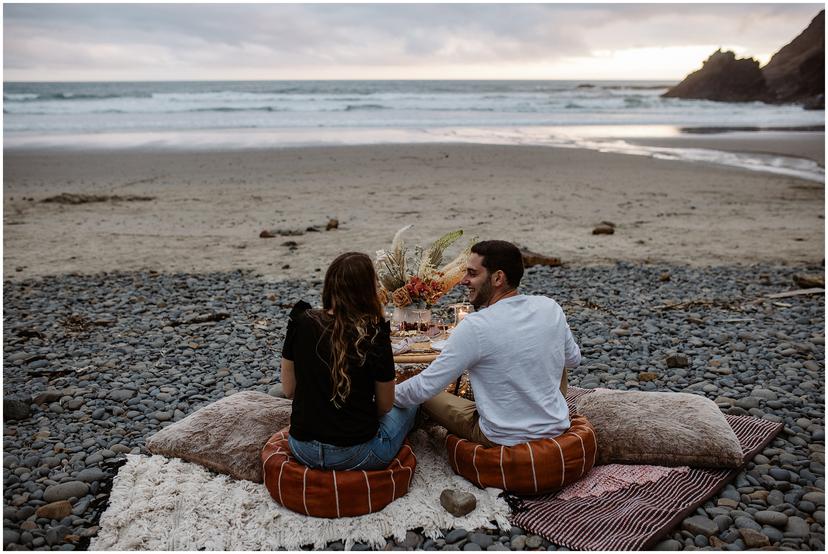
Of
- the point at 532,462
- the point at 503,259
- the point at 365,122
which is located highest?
the point at 503,259

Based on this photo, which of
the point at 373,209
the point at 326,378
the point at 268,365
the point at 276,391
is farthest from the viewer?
the point at 373,209

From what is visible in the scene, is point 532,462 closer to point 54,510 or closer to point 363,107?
point 54,510

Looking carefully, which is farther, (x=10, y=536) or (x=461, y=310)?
(x=461, y=310)

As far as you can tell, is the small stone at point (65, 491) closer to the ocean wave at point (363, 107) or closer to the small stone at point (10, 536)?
the small stone at point (10, 536)

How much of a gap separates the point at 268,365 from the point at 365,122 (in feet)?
96.1

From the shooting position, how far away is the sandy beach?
10086mm

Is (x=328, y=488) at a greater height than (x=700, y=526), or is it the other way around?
(x=328, y=488)

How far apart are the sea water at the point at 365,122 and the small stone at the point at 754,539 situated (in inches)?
614

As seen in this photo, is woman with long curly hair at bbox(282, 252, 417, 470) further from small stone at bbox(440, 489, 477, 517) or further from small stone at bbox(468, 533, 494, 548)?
small stone at bbox(468, 533, 494, 548)

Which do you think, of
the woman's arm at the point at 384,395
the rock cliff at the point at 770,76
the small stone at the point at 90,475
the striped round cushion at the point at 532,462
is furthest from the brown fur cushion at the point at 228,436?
the rock cliff at the point at 770,76

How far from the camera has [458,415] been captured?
411 centimetres

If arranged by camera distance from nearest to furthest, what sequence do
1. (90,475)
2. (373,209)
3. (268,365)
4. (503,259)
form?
(503,259)
(90,475)
(268,365)
(373,209)

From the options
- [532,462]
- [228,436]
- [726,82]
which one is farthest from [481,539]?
[726,82]

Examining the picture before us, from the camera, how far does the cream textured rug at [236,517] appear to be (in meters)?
3.51
